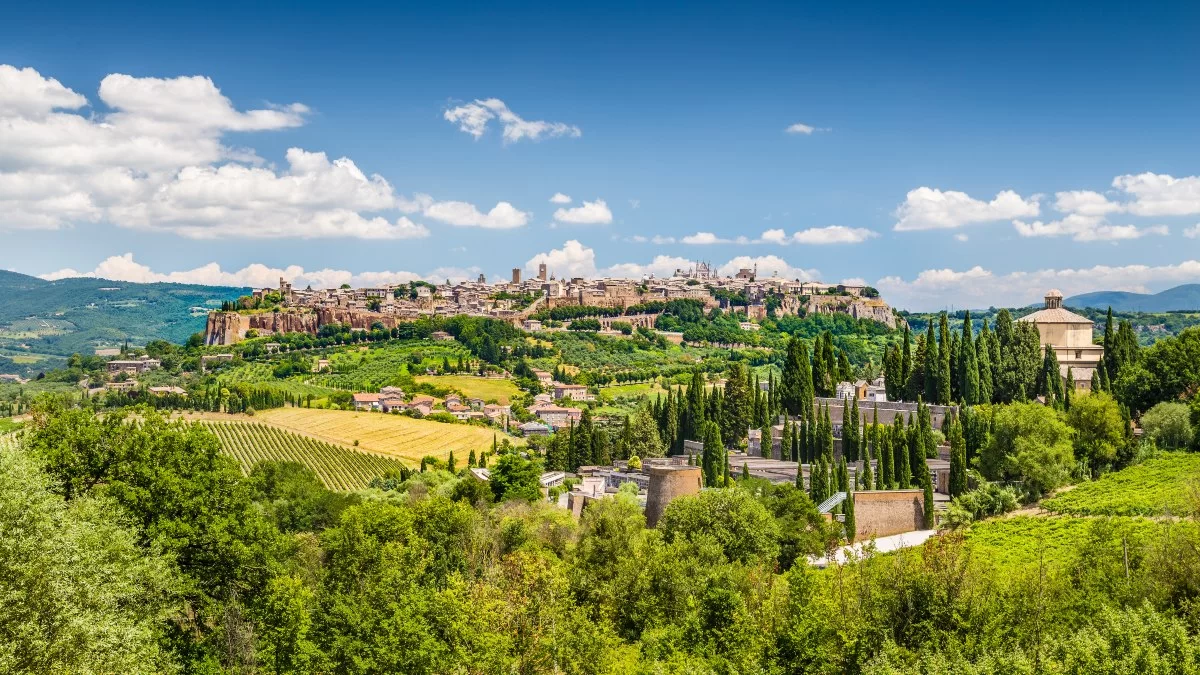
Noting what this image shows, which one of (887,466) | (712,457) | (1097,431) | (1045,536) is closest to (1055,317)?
(1097,431)

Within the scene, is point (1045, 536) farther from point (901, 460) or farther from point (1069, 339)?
point (1069, 339)

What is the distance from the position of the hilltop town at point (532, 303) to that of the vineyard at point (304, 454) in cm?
5937

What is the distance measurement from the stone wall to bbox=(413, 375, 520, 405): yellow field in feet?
199

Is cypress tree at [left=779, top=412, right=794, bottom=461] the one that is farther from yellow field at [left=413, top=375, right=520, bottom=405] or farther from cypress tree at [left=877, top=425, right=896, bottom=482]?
yellow field at [left=413, top=375, right=520, bottom=405]

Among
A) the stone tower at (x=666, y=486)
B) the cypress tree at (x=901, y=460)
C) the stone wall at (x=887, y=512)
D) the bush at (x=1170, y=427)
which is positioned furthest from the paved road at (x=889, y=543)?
the bush at (x=1170, y=427)

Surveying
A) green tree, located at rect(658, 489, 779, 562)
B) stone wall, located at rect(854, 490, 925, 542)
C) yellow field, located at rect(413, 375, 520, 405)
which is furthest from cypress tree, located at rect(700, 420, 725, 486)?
yellow field, located at rect(413, 375, 520, 405)

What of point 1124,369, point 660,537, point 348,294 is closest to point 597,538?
point 660,537

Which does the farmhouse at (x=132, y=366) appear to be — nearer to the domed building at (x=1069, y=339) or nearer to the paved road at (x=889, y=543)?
the domed building at (x=1069, y=339)

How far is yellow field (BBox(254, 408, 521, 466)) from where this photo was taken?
73.4 meters

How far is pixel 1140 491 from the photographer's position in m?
31.6

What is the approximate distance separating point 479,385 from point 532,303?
51.9 meters

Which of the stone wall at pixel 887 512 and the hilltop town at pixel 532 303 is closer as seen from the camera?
the stone wall at pixel 887 512

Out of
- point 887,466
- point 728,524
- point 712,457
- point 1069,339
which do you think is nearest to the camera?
point 728,524

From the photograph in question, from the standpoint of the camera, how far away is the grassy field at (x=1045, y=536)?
23797mm
